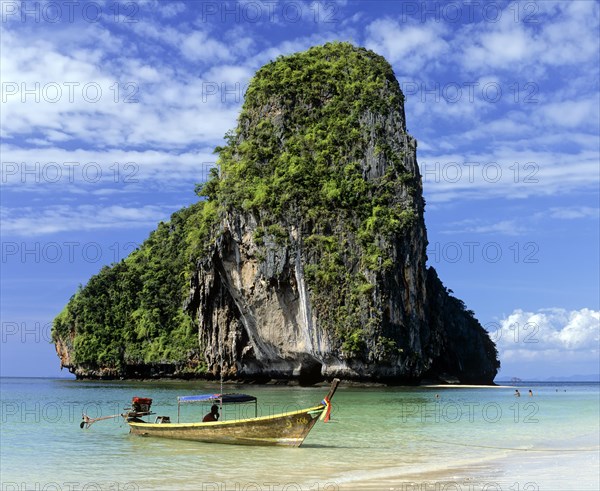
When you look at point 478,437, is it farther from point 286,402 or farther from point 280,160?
point 280,160

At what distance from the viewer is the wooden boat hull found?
47.9 ft

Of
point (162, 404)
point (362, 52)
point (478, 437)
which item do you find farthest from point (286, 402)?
point (362, 52)

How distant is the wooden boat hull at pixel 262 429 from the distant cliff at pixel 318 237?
2711cm

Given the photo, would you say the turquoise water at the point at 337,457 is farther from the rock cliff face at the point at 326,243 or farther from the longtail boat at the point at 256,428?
the rock cliff face at the point at 326,243

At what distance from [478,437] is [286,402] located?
1248 centimetres

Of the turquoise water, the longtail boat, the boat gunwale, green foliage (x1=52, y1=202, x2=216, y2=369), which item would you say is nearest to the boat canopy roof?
the longtail boat

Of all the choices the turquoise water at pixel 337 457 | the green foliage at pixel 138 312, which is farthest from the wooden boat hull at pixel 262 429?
the green foliage at pixel 138 312

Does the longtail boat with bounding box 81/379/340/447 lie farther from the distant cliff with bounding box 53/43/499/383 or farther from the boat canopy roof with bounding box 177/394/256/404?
the distant cliff with bounding box 53/43/499/383

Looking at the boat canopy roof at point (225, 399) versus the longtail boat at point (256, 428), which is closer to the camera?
the longtail boat at point (256, 428)

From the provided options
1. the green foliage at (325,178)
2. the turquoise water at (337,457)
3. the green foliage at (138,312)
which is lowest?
the turquoise water at (337,457)

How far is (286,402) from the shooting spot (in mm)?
28641

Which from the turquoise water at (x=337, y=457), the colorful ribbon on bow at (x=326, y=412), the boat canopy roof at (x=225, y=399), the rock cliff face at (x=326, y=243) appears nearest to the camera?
the turquoise water at (x=337, y=457)

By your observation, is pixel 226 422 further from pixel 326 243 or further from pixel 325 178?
pixel 325 178

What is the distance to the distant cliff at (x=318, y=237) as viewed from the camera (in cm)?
4362
